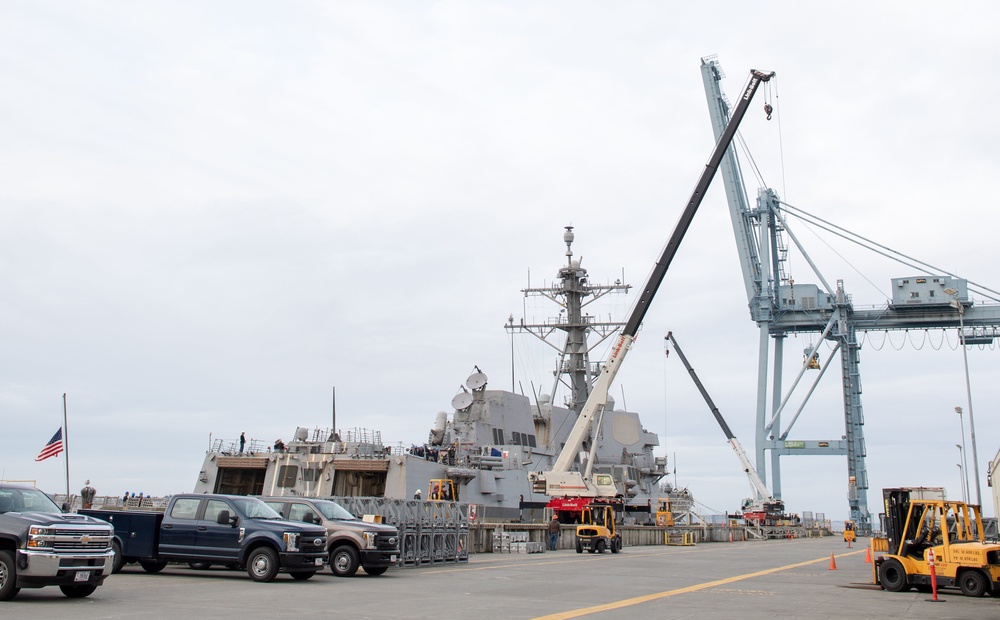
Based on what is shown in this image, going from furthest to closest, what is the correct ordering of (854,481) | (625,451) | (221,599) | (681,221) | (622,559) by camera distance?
(854,481), (625,451), (681,221), (622,559), (221,599)

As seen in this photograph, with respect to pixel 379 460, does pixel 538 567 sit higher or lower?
lower

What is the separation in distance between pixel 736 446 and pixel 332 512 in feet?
183

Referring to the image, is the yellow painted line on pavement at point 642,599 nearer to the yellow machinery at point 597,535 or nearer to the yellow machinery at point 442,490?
the yellow machinery at point 597,535

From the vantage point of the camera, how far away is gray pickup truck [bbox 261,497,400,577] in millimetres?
17578

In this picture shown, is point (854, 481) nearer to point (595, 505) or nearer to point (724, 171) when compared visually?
point (724, 171)

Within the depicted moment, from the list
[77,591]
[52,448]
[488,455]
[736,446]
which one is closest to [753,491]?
[736,446]

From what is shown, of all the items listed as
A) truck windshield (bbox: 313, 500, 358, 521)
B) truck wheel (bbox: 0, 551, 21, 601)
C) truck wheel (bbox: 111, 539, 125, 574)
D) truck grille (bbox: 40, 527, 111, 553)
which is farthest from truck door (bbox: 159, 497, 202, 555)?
truck wheel (bbox: 0, 551, 21, 601)

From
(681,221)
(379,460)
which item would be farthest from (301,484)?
(681,221)

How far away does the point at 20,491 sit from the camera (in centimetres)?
1258

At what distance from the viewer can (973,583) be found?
15.8 meters

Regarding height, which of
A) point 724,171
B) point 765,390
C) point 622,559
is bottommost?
point 622,559

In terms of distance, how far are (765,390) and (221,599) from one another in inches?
2317

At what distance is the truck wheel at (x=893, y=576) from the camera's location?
16.9 metres

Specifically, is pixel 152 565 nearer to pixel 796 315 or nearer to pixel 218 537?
pixel 218 537
